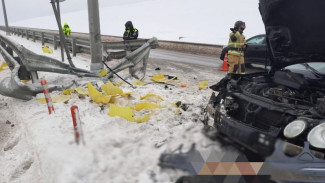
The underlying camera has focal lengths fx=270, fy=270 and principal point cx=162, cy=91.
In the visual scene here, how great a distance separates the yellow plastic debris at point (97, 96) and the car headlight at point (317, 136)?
152 inches

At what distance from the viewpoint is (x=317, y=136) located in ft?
7.77

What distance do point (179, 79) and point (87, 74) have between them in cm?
283

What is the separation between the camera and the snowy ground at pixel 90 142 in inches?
121

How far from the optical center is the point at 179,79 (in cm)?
834

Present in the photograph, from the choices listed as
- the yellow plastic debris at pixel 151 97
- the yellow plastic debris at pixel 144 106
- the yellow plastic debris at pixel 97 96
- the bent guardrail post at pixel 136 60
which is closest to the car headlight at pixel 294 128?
the yellow plastic debris at pixel 144 106

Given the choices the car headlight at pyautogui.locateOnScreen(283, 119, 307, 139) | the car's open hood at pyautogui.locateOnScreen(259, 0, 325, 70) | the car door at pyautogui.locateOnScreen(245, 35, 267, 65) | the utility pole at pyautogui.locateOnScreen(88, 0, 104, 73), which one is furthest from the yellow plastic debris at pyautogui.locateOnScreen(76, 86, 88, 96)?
the car door at pyautogui.locateOnScreen(245, 35, 267, 65)

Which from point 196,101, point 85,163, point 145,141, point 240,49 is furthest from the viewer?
point 240,49

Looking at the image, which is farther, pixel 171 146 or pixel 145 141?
pixel 145 141

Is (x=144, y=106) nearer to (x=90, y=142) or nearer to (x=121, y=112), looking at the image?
(x=121, y=112)

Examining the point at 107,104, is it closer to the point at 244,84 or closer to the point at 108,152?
the point at 108,152

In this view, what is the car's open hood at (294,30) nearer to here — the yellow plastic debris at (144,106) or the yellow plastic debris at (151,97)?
the yellow plastic debris at (144,106)

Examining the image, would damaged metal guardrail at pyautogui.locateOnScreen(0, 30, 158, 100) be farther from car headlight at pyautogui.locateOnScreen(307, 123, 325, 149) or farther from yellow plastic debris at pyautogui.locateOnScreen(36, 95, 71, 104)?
car headlight at pyautogui.locateOnScreen(307, 123, 325, 149)

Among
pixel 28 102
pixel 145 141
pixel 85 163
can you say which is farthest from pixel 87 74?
pixel 85 163

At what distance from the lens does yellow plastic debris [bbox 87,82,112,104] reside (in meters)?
5.43
